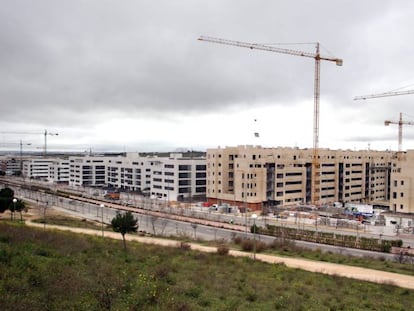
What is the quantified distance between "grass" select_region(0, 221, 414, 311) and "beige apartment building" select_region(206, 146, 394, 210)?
38907 mm

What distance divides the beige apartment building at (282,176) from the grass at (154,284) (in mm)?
38907

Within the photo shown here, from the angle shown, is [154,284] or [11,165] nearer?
[154,284]

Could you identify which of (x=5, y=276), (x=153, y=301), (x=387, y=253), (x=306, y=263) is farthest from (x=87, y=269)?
(x=387, y=253)

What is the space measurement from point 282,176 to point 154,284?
52670mm

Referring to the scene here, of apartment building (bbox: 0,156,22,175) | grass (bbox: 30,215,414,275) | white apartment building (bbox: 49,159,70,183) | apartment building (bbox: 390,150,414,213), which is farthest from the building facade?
apartment building (bbox: 0,156,22,175)

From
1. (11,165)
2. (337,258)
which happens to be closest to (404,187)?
(337,258)

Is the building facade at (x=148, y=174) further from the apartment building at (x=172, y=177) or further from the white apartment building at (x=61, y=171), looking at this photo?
the white apartment building at (x=61, y=171)

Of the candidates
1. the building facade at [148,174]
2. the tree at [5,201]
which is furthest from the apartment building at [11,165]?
the tree at [5,201]

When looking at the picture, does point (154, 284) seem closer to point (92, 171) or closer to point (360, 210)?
point (360, 210)

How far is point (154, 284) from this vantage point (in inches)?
446

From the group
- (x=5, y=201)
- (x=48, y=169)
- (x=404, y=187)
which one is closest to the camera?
(x=5, y=201)

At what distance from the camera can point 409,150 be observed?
5119cm

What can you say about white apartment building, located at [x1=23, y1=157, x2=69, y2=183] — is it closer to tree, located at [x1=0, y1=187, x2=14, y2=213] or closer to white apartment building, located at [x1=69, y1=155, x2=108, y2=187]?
white apartment building, located at [x1=69, y1=155, x2=108, y2=187]

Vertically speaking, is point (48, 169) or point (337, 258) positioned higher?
point (48, 169)
